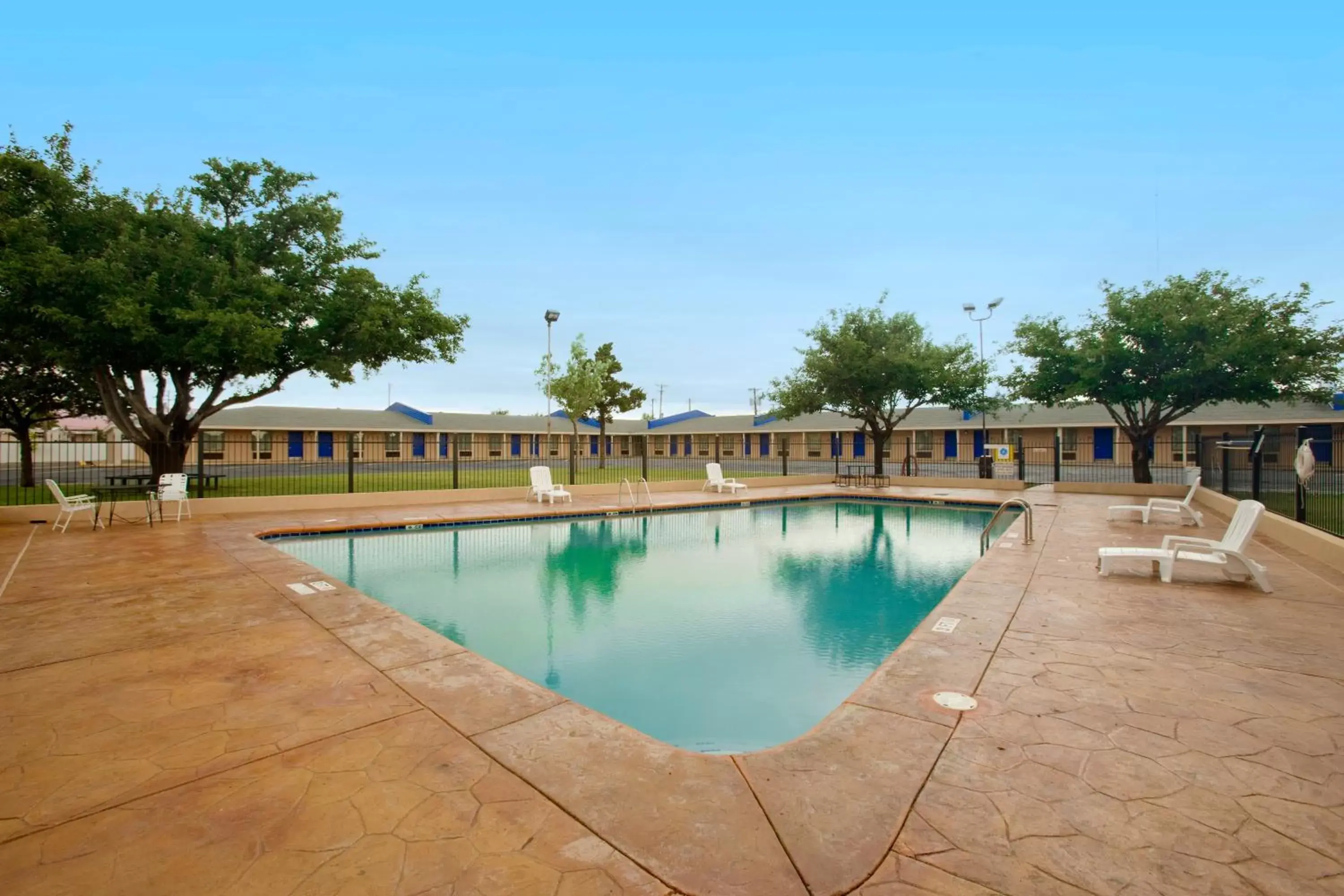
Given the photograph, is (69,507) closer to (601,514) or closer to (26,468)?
(601,514)

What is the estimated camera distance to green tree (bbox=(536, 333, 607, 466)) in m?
30.0

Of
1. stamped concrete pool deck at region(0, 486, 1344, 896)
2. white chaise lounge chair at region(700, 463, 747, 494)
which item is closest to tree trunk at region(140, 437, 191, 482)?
stamped concrete pool deck at region(0, 486, 1344, 896)

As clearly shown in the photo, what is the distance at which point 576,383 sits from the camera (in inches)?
1179

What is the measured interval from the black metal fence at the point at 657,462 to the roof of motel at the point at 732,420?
82 centimetres

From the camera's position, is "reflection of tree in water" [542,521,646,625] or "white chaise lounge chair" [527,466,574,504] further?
"white chaise lounge chair" [527,466,574,504]

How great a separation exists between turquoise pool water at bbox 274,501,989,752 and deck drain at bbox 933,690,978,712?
1.32 meters

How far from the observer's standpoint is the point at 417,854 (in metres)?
2.25

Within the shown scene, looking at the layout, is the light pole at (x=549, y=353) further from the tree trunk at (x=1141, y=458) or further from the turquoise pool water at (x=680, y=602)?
the tree trunk at (x=1141, y=458)

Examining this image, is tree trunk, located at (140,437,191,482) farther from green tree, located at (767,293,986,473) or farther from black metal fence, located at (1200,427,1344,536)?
black metal fence, located at (1200,427,1344,536)

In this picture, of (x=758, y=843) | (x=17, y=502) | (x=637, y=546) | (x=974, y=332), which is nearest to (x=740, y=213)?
(x=974, y=332)

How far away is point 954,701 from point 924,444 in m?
37.6

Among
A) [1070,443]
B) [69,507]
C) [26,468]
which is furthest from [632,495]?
[1070,443]

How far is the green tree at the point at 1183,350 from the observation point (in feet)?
52.5

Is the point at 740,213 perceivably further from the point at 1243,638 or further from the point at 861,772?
the point at 861,772
